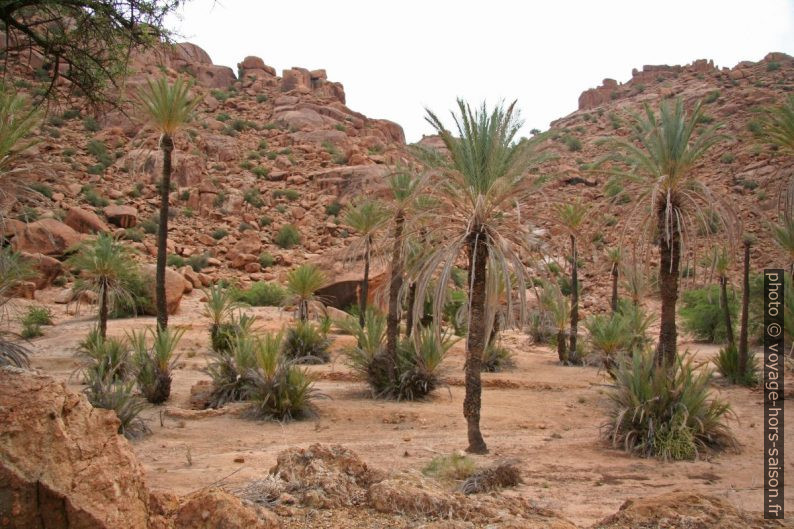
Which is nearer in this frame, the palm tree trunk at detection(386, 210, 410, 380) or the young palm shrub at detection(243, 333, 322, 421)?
the young palm shrub at detection(243, 333, 322, 421)

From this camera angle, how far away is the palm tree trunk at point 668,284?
10180 mm

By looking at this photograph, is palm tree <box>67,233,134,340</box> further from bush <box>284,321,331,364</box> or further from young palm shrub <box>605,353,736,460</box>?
young palm shrub <box>605,353,736,460</box>

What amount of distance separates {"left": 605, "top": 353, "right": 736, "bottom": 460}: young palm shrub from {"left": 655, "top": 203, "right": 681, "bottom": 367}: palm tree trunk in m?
0.77

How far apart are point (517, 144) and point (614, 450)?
15.5ft

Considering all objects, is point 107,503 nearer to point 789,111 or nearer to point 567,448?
point 567,448

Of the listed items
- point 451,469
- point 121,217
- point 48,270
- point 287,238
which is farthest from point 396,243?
point 121,217

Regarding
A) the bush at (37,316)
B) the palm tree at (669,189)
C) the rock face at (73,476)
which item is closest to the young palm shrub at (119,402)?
the rock face at (73,476)

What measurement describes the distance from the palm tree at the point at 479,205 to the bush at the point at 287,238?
29.4 meters

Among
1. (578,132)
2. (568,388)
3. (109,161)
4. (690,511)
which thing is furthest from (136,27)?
(578,132)

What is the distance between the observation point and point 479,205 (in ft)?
26.7

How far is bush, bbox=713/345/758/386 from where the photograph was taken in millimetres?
15273

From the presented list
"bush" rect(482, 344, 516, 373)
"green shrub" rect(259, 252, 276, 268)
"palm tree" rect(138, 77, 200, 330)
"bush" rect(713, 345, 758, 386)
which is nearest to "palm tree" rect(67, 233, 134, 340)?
"palm tree" rect(138, 77, 200, 330)

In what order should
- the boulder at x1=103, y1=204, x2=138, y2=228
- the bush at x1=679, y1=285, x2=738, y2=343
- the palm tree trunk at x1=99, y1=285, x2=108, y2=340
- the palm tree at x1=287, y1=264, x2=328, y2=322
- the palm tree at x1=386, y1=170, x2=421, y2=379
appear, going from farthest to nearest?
the boulder at x1=103, y1=204, x2=138, y2=228 → the bush at x1=679, y1=285, x2=738, y2=343 → the palm tree at x1=287, y1=264, x2=328, y2=322 → the palm tree trunk at x1=99, y1=285, x2=108, y2=340 → the palm tree at x1=386, y1=170, x2=421, y2=379

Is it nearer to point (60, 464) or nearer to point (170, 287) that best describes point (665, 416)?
point (60, 464)
